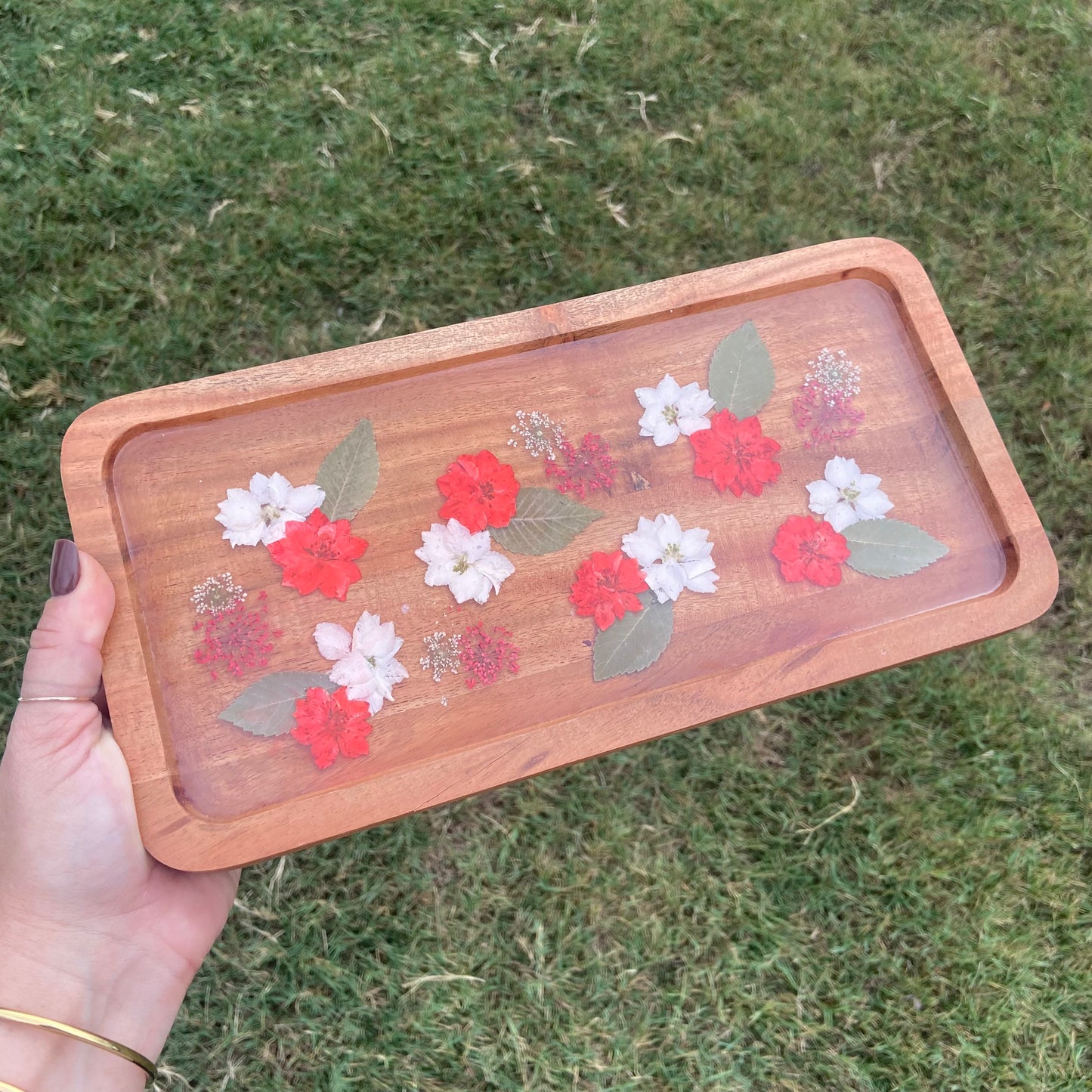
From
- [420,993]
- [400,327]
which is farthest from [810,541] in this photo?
[420,993]

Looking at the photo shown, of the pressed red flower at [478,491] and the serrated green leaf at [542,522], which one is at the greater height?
the pressed red flower at [478,491]

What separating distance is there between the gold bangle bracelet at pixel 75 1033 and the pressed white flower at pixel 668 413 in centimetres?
125

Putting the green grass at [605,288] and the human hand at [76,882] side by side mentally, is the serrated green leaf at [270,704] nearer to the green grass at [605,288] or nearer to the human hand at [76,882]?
the human hand at [76,882]

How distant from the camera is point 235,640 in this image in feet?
4.21

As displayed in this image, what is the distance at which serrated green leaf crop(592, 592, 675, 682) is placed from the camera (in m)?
1.32

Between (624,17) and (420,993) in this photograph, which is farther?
(624,17)

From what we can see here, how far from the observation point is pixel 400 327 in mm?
1896

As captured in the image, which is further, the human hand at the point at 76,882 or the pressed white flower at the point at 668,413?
→ the pressed white flower at the point at 668,413

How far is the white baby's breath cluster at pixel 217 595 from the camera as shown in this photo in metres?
1.29

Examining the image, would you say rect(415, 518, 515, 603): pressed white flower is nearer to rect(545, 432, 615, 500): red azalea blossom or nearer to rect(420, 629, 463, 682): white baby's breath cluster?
rect(420, 629, 463, 682): white baby's breath cluster

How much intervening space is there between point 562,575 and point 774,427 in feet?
1.49

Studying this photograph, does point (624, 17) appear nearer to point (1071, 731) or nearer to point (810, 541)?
point (810, 541)

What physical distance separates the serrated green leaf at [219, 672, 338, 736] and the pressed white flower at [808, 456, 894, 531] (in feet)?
2.79

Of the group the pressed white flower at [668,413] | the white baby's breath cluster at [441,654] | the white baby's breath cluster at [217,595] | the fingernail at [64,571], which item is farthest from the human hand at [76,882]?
the pressed white flower at [668,413]
